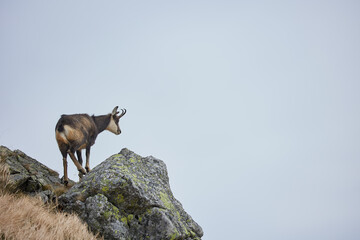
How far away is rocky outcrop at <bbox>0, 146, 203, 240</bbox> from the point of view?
657 centimetres

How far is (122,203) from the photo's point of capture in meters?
6.95

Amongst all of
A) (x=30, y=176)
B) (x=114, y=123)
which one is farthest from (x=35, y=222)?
(x=114, y=123)

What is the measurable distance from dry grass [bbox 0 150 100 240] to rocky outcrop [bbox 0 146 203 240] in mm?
324

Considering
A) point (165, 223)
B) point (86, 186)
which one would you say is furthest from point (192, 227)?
point (86, 186)

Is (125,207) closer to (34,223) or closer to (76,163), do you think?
(34,223)

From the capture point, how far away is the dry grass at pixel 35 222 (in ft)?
16.6

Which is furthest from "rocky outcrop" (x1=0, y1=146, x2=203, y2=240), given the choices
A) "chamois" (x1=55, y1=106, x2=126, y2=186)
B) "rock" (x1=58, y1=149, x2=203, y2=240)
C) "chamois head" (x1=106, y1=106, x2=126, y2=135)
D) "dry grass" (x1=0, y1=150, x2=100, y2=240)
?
"chamois head" (x1=106, y1=106, x2=126, y2=135)

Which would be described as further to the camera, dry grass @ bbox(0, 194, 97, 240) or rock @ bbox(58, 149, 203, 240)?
rock @ bbox(58, 149, 203, 240)

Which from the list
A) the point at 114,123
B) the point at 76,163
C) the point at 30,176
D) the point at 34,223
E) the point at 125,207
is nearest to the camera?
the point at 34,223

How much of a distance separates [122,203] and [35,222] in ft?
5.98

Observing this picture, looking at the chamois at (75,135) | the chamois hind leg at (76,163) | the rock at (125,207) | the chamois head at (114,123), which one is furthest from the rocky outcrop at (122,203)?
the chamois head at (114,123)

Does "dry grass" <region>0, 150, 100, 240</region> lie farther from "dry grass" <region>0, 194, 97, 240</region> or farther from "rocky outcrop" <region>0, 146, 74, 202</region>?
"rocky outcrop" <region>0, 146, 74, 202</region>

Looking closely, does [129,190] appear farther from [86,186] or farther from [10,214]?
[10,214]

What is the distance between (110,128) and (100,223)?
7786 millimetres
